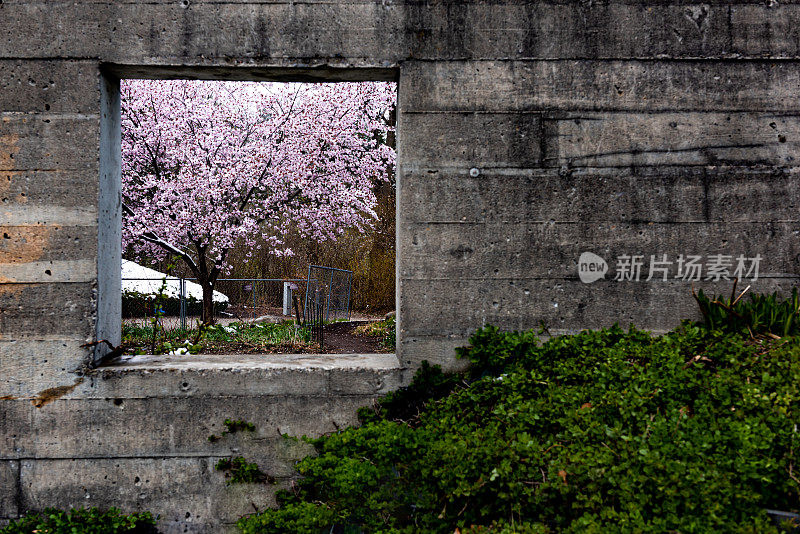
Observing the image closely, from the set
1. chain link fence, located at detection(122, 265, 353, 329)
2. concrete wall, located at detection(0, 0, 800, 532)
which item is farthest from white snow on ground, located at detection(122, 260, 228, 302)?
concrete wall, located at detection(0, 0, 800, 532)

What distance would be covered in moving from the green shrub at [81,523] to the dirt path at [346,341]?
237 inches

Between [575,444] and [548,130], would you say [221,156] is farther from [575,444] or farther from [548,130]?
[575,444]

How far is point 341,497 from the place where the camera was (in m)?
2.86

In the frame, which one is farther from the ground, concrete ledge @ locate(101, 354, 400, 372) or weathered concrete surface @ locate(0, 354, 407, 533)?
concrete ledge @ locate(101, 354, 400, 372)

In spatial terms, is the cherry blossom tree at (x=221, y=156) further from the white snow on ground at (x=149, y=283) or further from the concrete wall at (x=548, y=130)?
the concrete wall at (x=548, y=130)

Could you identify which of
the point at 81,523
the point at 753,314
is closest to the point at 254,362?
the point at 81,523

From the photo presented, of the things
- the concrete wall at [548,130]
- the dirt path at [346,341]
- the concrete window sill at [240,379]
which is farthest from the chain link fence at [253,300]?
the concrete wall at [548,130]

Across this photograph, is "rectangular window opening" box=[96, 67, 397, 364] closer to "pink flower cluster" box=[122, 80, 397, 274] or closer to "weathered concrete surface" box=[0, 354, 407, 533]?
"pink flower cluster" box=[122, 80, 397, 274]

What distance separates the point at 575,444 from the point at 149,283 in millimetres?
12366

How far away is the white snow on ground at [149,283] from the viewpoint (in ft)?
44.0

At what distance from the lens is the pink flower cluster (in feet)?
37.2

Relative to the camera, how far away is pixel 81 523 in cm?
318

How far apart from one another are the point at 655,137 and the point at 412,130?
164cm

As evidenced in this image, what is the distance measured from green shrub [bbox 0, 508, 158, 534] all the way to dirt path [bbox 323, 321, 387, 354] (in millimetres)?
6009
